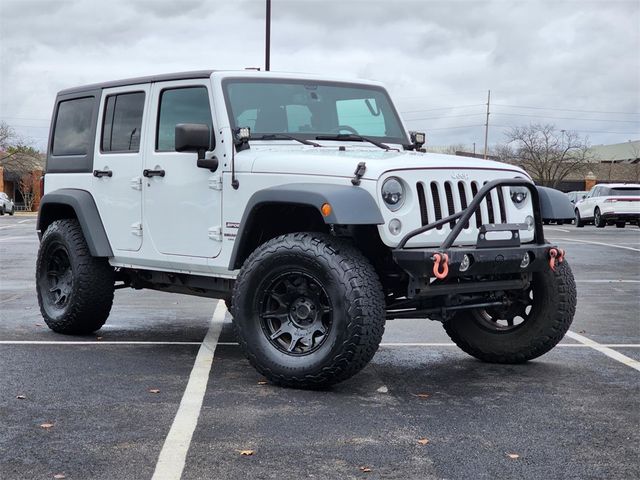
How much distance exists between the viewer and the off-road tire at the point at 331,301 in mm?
5902

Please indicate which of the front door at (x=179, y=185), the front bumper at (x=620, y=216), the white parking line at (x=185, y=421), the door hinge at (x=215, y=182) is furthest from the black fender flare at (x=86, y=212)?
the front bumper at (x=620, y=216)

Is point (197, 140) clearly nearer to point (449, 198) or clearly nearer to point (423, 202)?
point (423, 202)

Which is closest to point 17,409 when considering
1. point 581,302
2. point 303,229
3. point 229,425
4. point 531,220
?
point 229,425

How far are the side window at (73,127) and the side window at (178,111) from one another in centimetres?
109

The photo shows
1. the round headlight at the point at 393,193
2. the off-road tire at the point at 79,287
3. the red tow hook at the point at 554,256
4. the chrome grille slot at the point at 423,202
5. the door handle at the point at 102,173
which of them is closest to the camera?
the round headlight at the point at 393,193

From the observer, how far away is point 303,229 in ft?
22.7

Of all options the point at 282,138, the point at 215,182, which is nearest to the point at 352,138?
the point at 282,138

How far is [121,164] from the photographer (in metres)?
8.00

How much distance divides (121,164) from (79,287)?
114 cm

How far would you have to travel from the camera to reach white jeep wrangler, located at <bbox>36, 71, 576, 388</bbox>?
19.8 feet

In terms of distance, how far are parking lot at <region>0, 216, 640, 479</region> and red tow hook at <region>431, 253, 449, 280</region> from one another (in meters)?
0.80

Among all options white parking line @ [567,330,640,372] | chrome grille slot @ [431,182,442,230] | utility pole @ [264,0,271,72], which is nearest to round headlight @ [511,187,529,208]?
chrome grille slot @ [431,182,442,230]

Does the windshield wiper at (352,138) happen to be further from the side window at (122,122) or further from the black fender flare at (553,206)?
the side window at (122,122)

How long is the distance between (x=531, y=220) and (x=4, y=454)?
153 inches
